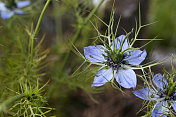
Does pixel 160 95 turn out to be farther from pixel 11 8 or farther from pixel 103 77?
pixel 11 8

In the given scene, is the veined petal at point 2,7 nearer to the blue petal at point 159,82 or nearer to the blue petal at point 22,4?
the blue petal at point 22,4

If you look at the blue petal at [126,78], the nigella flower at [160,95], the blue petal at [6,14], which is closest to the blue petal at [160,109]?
the nigella flower at [160,95]

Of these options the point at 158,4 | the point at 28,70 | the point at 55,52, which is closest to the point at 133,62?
the point at 28,70

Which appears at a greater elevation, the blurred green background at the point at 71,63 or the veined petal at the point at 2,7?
the veined petal at the point at 2,7

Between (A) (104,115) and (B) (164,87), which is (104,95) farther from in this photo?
(B) (164,87)

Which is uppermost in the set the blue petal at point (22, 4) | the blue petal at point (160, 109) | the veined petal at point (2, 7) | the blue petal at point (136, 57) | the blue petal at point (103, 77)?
the veined petal at point (2, 7)

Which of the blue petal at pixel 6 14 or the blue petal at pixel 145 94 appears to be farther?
the blue petal at pixel 6 14

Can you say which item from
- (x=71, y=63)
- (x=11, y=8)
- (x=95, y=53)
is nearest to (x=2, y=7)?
(x=11, y=8)

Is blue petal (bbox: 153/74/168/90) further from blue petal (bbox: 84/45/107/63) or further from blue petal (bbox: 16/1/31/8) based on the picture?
blue petal (bbox: 16/1/31/8)
